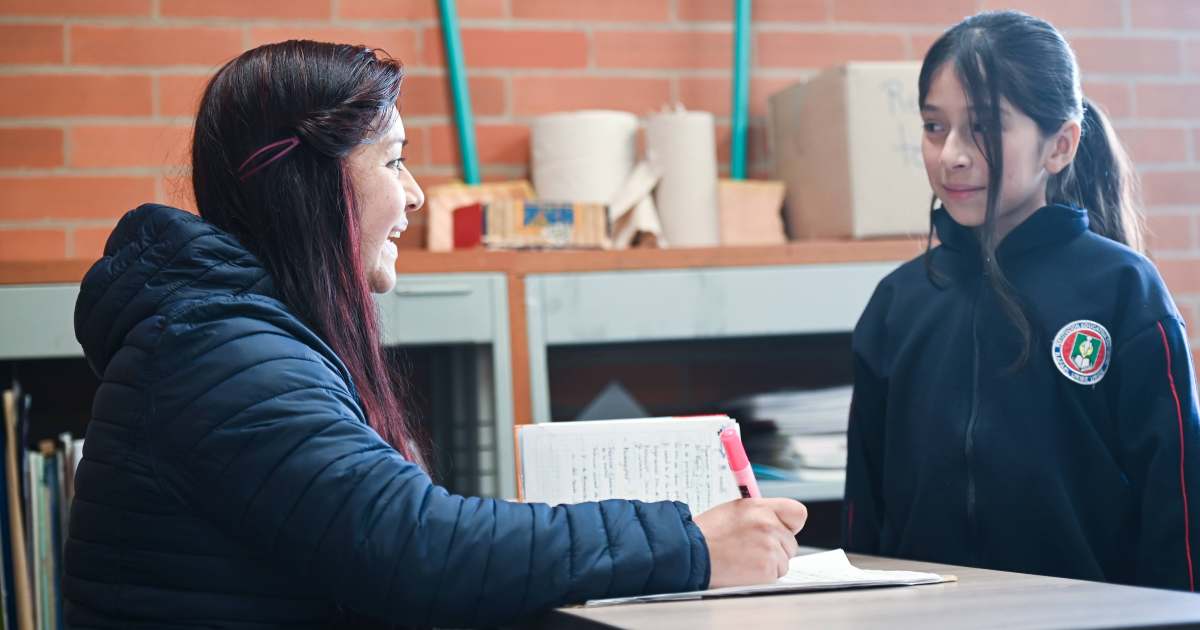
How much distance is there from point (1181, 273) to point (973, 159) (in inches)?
53.1

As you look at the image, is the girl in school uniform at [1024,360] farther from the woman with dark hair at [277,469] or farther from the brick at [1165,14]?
the brick at [1165,14]

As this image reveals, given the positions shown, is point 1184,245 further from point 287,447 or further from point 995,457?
point 287,447

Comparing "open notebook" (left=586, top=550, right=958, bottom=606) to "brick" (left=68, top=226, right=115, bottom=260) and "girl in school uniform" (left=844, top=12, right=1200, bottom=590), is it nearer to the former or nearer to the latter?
"girl in school uniform" (left=844, top=12, right=1200, bottom=590)

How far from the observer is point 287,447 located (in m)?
1.04

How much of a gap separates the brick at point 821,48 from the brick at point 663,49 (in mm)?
76

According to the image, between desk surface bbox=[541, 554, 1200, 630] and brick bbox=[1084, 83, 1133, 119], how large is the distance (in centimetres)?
177

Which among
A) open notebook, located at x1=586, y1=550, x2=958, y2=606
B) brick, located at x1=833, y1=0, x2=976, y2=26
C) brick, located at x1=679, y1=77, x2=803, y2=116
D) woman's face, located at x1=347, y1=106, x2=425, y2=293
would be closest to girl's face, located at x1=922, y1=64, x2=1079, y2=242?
open notebook, located at x1=586, y1=550, x2=958, y2=606

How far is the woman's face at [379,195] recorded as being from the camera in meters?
1.32

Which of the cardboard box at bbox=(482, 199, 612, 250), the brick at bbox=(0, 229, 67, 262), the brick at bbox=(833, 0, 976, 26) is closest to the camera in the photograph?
the cardboard box at bbox=(482, 199, 612, 250)

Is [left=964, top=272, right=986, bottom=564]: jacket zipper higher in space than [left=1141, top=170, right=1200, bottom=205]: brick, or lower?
lower

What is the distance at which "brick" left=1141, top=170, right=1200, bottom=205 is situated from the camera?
271cm

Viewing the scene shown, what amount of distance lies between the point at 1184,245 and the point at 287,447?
2.20m

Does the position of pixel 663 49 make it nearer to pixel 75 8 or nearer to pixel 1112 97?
pixel 1112 97

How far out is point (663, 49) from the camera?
101 inches
